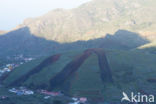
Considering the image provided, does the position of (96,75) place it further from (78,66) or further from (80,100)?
(80,100)

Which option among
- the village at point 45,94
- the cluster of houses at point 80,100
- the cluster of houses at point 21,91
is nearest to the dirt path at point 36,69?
the cluster of houses at point 21,91

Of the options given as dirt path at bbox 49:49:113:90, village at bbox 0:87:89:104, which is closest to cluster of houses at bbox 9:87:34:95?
village at bbox 0:87:89:104

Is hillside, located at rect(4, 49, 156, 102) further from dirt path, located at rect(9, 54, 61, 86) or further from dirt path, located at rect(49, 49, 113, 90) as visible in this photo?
dirt path, located at rect(9, 54, 61, 86)

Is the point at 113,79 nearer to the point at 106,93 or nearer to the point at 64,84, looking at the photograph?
the point at 106,93

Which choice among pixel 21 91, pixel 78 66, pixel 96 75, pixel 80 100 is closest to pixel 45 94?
pixel 21 91

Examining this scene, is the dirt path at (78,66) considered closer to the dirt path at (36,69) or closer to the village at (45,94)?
the village at (45,94)

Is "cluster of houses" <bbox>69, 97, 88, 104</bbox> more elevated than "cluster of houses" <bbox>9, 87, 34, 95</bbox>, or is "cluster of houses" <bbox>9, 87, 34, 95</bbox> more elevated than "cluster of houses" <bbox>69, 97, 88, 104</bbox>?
"cluster of houses" <bbox>9, 87, 34, 95</bbox>
